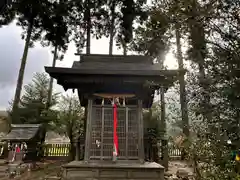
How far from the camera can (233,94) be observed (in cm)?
311

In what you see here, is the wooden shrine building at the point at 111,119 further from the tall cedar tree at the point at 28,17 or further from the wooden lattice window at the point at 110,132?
the tall cedar tree at the point at 28,17

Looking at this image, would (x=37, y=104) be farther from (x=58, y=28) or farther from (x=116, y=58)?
(x=116, y=58)

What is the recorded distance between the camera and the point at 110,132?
7.16 metres

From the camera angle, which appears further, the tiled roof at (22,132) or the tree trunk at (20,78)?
the tree trunk at (20,78)

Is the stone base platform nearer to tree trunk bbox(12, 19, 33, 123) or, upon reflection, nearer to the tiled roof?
the tiled roof

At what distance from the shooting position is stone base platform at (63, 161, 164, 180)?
6.34 metres

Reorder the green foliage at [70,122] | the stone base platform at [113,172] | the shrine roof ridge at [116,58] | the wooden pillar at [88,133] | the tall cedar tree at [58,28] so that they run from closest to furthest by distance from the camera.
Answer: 1. the stone base platform at [113,172]
2. the wooden pillar at [88,133]
3. the shrine roof ridge at [116,58]
4. the green foliage at [70,122]
5. the tall cedar tree at [58,28]

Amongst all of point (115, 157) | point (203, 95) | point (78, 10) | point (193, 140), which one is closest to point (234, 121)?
point (203, 95)

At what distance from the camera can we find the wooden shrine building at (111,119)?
6.44 metres

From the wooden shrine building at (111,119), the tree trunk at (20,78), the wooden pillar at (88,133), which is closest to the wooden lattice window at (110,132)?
the wooden shrine building at (111,119)

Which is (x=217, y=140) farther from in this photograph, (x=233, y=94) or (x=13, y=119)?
(x=13, y=119)

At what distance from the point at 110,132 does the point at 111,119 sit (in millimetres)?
420

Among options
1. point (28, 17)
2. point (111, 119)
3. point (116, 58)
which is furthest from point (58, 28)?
point (111, 119)

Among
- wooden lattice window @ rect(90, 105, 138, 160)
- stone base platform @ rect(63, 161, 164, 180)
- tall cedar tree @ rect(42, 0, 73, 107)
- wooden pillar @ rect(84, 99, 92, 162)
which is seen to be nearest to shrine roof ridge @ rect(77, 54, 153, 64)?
wooden lattice window @ rect(90, 105, 138, 160)
